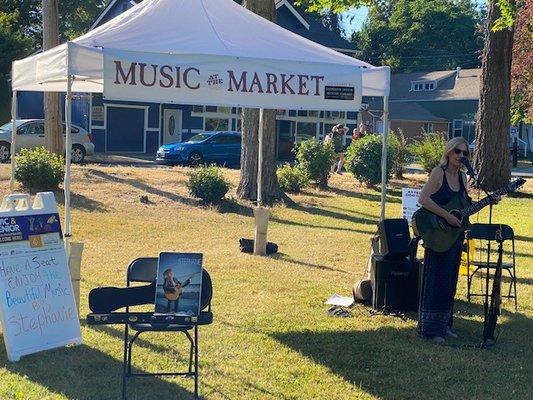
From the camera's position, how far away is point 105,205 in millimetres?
14125

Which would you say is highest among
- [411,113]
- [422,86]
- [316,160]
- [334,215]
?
[422,86]

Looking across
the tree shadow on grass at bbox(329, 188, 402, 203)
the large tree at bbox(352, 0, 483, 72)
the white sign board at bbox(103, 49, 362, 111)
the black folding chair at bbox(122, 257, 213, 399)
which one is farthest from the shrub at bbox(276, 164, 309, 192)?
the large tree at bbox(352, 0, 483, 72)

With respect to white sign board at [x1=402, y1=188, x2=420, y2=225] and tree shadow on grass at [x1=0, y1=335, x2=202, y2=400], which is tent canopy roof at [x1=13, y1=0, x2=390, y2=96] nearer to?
white sign board at [x1=402, y1=188, x2=420, y2=225]

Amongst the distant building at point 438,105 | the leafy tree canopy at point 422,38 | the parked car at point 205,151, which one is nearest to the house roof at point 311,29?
the distant building at point 438,105

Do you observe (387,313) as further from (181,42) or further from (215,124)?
(215,124)

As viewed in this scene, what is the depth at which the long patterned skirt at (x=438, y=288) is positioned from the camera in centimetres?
626

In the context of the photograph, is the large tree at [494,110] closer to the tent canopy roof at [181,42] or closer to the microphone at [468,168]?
the tent canopy roof at [181,42]

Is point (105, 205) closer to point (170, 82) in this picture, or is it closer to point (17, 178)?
point (17, 178)

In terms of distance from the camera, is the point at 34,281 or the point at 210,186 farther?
the point at 210,186

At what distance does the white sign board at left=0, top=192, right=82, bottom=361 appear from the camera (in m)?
5.45

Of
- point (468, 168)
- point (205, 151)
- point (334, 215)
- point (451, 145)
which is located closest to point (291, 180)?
point (334, 215)

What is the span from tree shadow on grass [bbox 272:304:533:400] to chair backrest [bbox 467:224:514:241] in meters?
0.89

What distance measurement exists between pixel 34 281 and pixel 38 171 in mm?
9301

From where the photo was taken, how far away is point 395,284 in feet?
23.7
